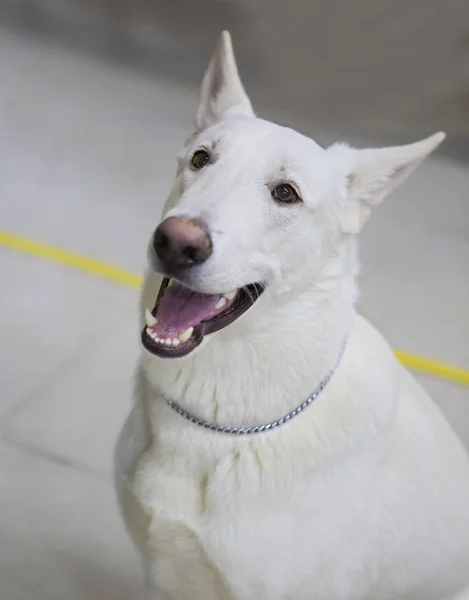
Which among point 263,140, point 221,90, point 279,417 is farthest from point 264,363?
point 221,90

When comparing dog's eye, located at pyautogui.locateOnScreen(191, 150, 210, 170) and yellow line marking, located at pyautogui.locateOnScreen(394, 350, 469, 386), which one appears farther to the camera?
yellow line marking, located at pyautogui.locateOnScreen(394, 350, 469, 386)

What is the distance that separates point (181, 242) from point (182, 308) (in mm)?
191

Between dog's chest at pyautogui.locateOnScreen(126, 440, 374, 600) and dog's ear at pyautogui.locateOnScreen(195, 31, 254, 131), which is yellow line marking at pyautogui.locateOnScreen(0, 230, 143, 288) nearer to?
dog's ear at pyautogui.locateOnScreen(195, 31, 254, 131)

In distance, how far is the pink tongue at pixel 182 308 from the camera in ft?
4.20

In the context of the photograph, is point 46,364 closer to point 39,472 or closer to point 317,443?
point 39,472

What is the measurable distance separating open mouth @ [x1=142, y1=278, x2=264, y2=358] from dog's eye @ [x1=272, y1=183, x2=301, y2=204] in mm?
173

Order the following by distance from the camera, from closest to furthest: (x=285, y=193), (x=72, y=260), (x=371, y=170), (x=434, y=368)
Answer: (x=285, y=193) → (x=371, y=170) → (x=434, y=368) → (x=72, y=260)

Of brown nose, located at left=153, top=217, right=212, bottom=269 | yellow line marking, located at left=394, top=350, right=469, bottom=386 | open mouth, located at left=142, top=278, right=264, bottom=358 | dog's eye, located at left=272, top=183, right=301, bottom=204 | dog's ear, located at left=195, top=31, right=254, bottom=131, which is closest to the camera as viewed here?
brown nose, located at left=153, top=217, right=212, bottom=269

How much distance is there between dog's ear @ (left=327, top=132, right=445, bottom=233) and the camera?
144cm

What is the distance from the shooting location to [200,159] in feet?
4.65

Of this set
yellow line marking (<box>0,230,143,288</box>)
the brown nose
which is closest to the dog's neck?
the brown nose

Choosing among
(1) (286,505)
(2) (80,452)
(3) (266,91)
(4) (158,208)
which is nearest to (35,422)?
(2) (80,452)

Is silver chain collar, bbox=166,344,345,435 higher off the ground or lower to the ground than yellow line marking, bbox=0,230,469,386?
higher

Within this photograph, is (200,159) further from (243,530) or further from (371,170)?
(243,530)
